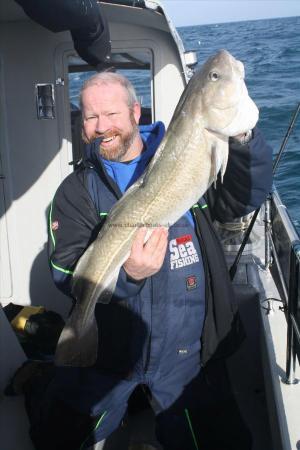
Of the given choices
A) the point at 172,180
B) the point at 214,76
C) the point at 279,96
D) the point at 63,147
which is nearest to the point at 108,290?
the point at 172,180

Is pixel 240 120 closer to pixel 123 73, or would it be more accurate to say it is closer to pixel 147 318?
pixel 147 318

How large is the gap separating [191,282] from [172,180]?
73 centimetres

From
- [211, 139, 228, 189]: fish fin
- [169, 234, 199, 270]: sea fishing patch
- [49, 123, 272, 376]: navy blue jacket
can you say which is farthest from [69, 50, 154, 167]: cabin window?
[211, 139, 228, 189]: fish fin

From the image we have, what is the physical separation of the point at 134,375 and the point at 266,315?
1.27 metres

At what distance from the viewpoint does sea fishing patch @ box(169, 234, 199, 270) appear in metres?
2.97

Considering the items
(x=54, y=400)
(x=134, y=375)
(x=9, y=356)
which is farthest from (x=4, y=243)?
(x=134, y=375)

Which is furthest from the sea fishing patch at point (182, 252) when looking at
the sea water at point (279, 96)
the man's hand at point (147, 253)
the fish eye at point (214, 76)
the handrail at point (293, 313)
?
the sea water at point (279, 96)

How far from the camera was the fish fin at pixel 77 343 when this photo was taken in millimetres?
2795

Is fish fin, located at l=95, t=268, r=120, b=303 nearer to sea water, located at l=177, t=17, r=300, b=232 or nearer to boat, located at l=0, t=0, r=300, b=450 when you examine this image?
boat, located at l=0, t=0, r=300, b=450

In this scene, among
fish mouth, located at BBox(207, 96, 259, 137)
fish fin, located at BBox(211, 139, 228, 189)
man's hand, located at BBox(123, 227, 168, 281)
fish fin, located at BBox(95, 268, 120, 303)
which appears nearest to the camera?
fish mouth, located at BBox(207, 96, 259, 137)

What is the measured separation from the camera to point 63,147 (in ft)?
17.0

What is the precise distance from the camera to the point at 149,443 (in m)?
3.67

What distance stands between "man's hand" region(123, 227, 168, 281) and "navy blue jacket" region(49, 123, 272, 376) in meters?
0.21

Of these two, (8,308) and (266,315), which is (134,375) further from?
(8,308)
